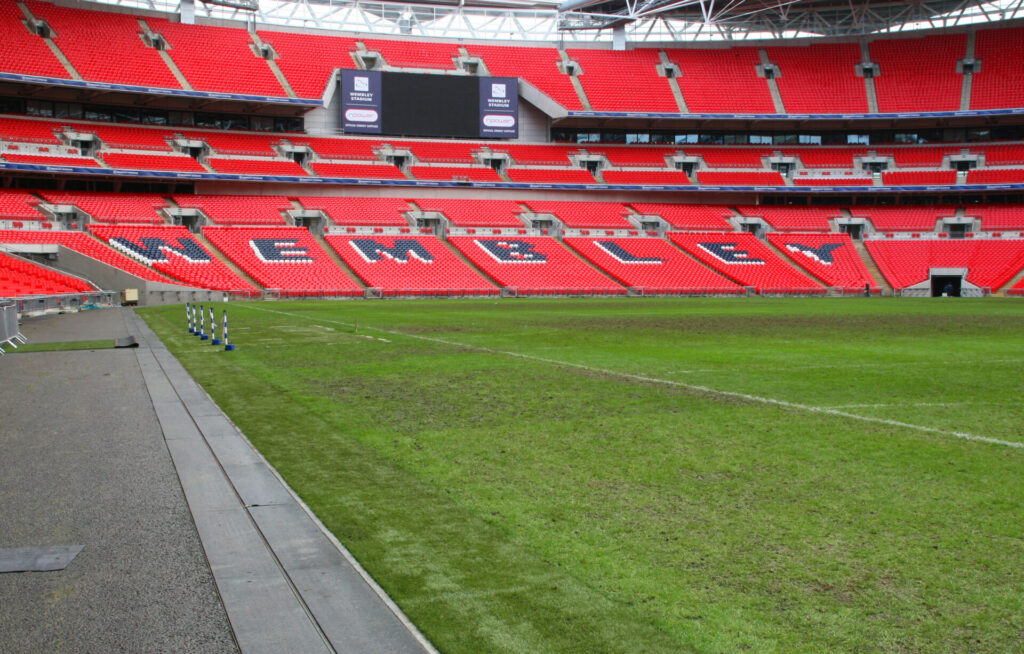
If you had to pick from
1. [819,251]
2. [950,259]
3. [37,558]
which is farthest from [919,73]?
[37,558]

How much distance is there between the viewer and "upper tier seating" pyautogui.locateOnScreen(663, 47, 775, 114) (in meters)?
66.3

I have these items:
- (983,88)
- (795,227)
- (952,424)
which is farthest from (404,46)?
(952,424)

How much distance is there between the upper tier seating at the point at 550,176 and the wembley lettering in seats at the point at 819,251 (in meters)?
15.9

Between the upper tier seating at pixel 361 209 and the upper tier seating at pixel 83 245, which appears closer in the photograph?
the upper tier seating at pixel 83 245

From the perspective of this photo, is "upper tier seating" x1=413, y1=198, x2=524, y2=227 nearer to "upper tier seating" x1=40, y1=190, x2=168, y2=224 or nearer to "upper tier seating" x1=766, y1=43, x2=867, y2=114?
"upper tier seating" x1=40, y1=190, x2=168, y2=224

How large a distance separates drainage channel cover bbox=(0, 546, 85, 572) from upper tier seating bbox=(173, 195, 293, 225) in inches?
2072

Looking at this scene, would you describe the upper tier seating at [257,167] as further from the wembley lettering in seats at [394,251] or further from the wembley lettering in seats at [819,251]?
the wembley lettering in seats at [819,251]

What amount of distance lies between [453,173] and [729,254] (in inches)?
→ 853

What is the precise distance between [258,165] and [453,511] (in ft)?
188

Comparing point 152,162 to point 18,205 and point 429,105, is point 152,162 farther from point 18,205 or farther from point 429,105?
point 429,105

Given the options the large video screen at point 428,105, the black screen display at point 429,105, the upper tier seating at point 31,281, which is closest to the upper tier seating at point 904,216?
the large video screen at point 428,105

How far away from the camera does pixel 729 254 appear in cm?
5778

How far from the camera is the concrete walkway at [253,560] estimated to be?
12.3 ft

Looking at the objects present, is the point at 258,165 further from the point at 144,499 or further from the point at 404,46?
the point at 144,499
